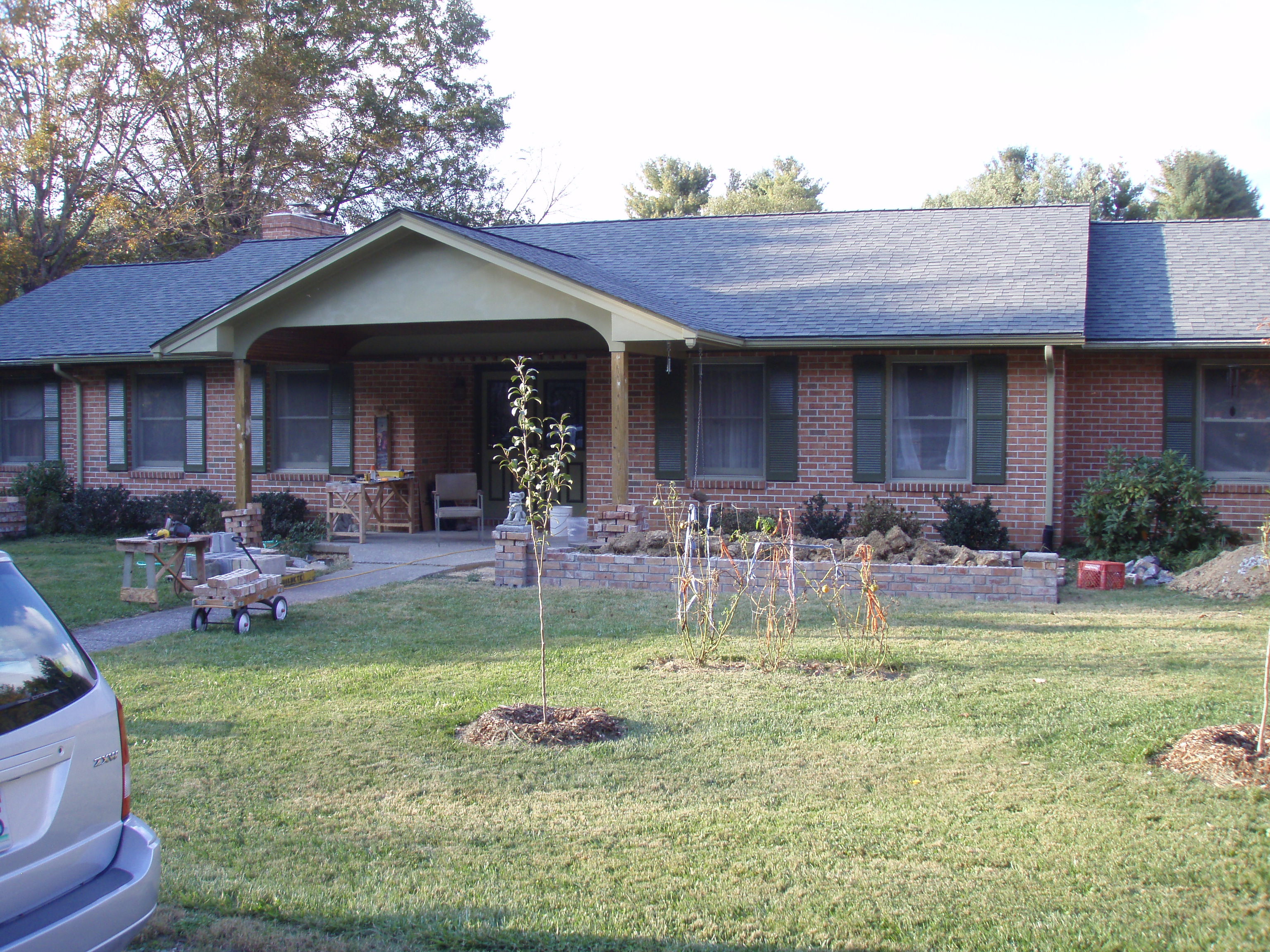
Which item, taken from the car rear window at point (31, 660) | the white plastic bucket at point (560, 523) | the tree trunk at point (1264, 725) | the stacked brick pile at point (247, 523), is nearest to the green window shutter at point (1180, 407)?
the white plastic bucket at point (560, 523)

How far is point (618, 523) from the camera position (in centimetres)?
1140

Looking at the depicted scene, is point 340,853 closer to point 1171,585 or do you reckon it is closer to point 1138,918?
point 1138,918

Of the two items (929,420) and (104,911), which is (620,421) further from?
(104,911)

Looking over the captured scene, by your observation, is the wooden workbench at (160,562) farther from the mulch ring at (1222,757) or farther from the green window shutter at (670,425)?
the mulch ring at (1222,757)

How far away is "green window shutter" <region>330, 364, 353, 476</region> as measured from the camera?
15465 mm

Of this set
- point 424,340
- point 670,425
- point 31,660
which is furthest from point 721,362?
point 31,660

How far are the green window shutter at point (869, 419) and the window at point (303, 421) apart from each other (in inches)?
300

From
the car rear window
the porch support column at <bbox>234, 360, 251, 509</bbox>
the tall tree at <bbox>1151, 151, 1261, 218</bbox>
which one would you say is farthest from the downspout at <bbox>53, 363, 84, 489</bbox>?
the tall tree at <bbox>1151, 151, 1261, 218</bbox>

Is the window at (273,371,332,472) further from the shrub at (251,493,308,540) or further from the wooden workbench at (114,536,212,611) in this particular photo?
the wooden workbench at (114,536,212,611)

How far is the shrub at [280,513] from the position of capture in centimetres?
1449

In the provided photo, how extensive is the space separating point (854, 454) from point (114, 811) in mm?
10756

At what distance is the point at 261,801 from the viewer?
482 centimetres

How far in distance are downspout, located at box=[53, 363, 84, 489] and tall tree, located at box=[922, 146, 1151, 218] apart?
25.6m

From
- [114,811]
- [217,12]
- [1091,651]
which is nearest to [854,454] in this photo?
[1091,651]
